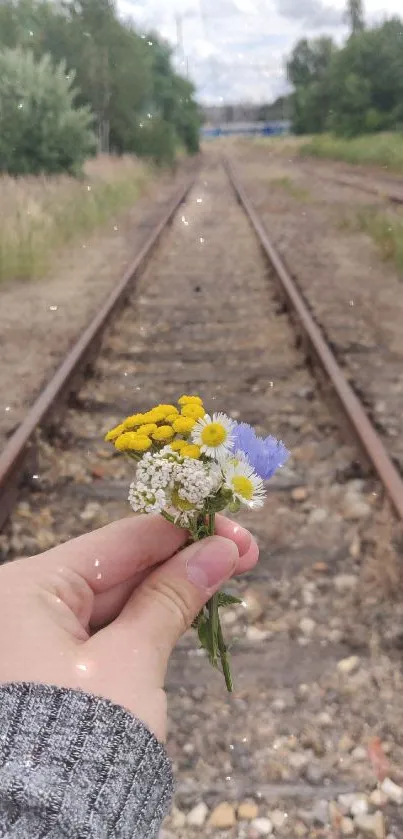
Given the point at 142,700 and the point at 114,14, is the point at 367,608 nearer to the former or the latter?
the point at 142,700

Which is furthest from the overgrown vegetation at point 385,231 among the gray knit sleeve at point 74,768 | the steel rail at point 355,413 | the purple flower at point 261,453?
the gray knit sleeve at point 74,768

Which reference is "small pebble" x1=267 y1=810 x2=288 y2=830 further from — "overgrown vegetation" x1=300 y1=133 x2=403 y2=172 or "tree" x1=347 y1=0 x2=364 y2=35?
"tree" x1=347 y1=0 x2=364 y2=35

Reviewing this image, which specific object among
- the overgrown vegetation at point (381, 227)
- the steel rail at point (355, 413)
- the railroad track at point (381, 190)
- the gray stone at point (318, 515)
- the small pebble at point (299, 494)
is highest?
the steel rail at point (355, 413)

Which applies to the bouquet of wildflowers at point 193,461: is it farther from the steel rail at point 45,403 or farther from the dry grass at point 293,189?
the dry grass at point 293,189

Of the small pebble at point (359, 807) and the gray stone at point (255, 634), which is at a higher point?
the small pebble at point (359, 807)

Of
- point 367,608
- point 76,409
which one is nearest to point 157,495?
point 367,608

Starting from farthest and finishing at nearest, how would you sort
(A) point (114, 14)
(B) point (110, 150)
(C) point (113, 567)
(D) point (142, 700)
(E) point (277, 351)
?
1. (B) point (110, 150)
2. (A) point (114, 14)
3. (E) point (277, 351)
4. (C) point (113, 567)
5. (D) point (142, 700)

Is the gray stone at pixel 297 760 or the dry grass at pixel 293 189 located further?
the dry grass at pixel 293 189

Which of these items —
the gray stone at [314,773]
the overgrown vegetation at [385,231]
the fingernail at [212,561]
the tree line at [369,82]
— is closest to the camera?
the fingernail at [212,561]
